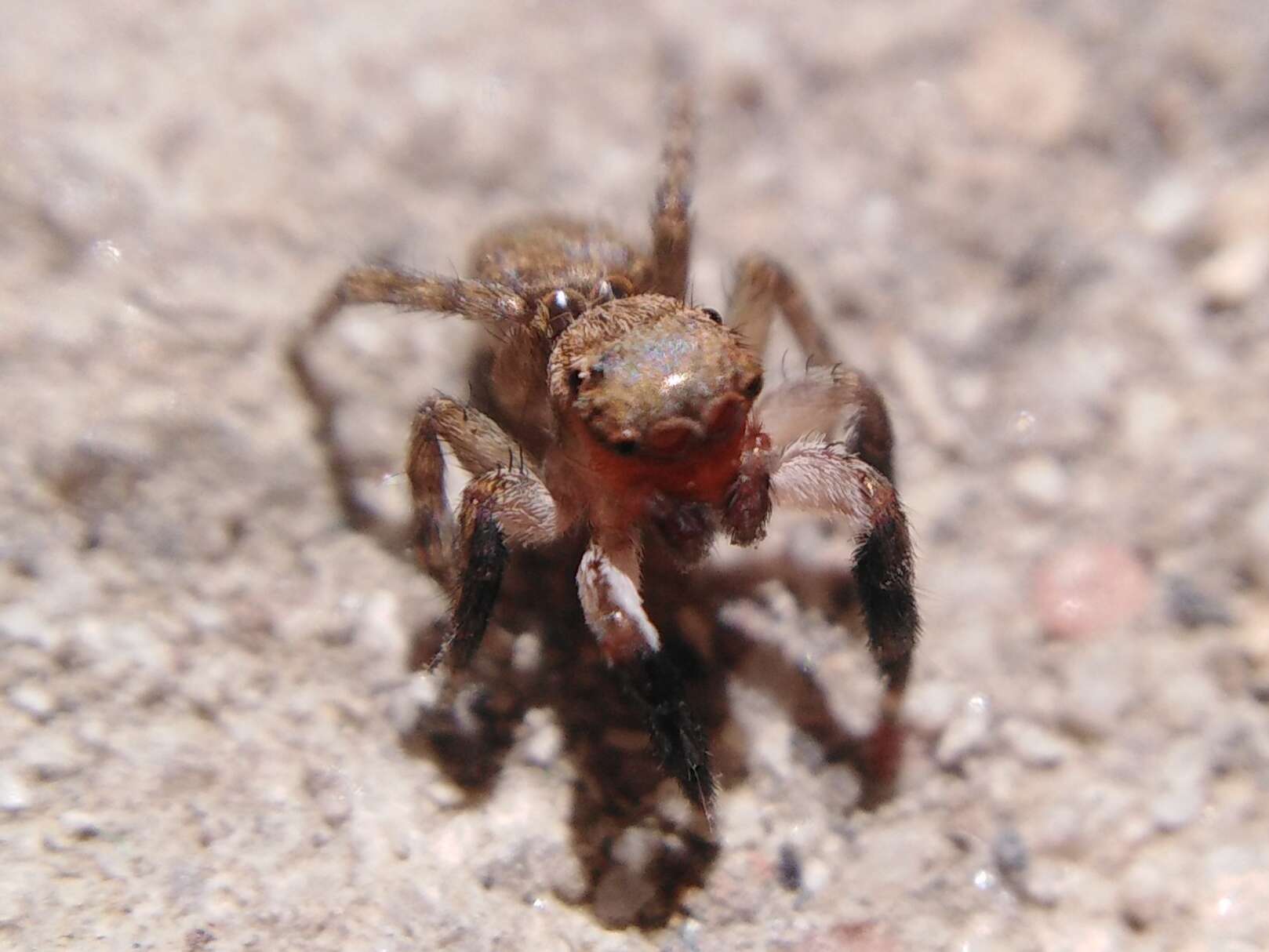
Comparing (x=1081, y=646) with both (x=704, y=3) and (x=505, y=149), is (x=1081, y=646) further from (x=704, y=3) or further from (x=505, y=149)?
(x=704, y=3)

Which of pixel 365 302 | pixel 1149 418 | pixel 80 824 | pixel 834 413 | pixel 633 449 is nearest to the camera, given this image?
pixel 80 824

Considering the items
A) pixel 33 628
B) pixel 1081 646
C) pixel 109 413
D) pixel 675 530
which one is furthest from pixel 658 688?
pixel 109 413

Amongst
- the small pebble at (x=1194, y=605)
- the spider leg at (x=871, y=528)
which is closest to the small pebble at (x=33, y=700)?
the spider leg at (x=871, y=528)

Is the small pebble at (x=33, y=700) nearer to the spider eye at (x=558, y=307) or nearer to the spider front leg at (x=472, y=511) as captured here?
the spider front leg at (x=472, y=511)

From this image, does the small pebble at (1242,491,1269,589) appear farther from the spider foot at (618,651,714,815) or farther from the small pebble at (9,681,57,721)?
the small pebble at (9,681,57,721)

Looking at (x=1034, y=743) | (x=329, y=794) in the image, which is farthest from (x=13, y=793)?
(x=1034, y=743)

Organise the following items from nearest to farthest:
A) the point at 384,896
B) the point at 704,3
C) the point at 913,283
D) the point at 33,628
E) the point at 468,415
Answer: the point at 384,896 → the point at 33,628 → the point at 468,415 → the point at 913,283 → the point at 704,3

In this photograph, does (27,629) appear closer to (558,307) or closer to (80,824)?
(80,824)
